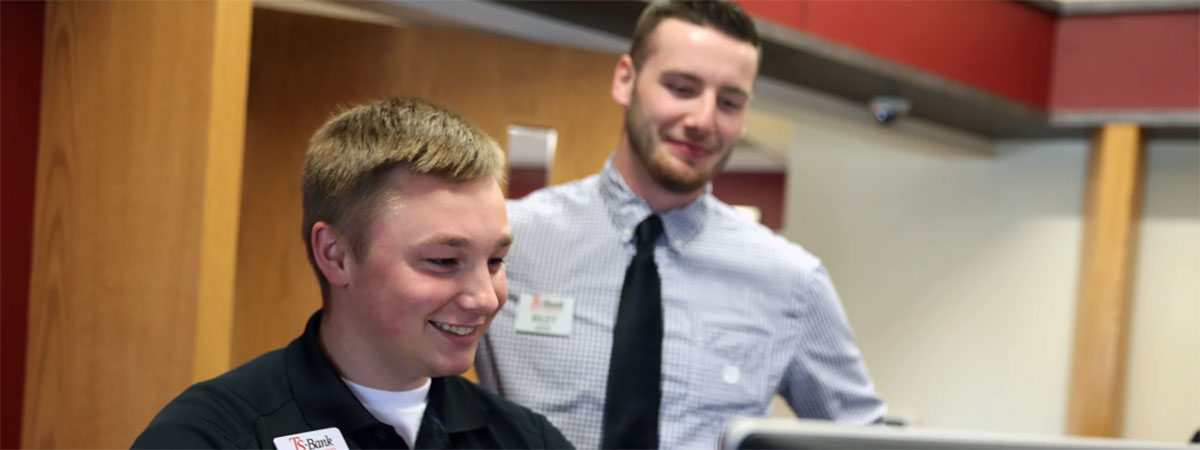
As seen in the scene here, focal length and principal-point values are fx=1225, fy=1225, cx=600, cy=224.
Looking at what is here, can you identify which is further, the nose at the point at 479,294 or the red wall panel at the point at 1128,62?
the red wall panel at the point at 1128,62

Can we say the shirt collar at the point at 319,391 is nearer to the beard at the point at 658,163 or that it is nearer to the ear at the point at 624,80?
the beard at the point at 658,163

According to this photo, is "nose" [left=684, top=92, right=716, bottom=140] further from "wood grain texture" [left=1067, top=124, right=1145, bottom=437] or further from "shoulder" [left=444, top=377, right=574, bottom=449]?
"wood grain texture" [left=1067, top=124, right=1145, bottom=437]

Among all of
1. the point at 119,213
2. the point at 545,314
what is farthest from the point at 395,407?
the point at 119,213

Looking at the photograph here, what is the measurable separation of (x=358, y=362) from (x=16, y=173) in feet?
4.01

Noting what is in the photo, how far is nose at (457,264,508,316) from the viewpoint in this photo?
161 centimetres

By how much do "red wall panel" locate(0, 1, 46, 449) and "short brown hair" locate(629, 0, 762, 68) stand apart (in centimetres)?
121

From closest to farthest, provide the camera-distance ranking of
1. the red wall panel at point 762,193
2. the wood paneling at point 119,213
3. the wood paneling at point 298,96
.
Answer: the wood paneling at point 119,213
the wood paneling at point 298,96
the red wall panel at point 762,193

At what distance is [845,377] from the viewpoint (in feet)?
7.68

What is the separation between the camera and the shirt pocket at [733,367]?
86.7 inches

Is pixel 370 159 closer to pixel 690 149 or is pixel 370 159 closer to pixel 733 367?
pixel 690 149

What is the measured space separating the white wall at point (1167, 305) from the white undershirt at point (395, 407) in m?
4.03

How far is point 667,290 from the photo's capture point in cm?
224

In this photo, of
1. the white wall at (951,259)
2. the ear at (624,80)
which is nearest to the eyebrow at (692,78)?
the ear at (624,80)

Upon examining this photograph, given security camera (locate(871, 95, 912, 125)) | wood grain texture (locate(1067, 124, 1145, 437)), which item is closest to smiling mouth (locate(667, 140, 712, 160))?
security camera (locate(871, 95, 912, 125))
